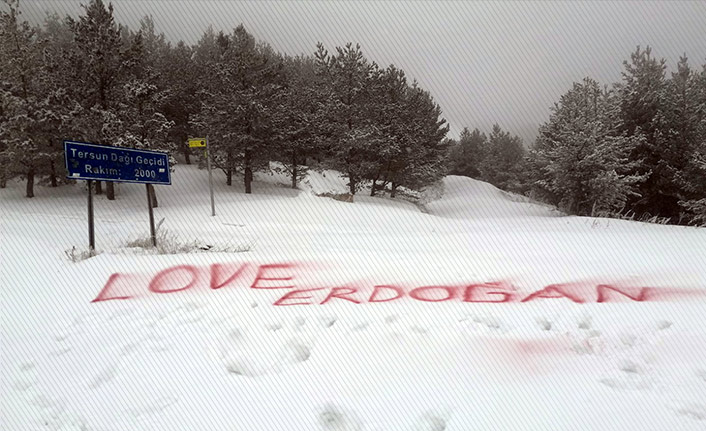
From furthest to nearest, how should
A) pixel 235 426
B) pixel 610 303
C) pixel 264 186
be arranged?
pixel 264 186 < pixel 610 303 < pixel 235 426

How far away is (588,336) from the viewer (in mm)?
3295

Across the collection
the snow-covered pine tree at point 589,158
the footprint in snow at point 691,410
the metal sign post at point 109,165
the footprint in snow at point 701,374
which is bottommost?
the footprint in snow at point 691,410

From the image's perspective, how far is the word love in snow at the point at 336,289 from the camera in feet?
13.7

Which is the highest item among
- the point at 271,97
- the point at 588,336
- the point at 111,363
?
the point at 271,97

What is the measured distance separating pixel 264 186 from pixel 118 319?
22.9 metres

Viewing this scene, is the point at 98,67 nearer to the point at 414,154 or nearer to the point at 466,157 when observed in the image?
the point at 414,154

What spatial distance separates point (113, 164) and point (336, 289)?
532 centimetres

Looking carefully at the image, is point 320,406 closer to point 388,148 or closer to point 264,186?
point 388,148

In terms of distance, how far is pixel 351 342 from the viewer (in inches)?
131

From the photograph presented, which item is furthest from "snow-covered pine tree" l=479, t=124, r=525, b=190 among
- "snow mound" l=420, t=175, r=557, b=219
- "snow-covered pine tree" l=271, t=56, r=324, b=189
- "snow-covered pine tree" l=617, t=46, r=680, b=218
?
"snow-covered pine tree" l=271, t=56, r=324, b=189

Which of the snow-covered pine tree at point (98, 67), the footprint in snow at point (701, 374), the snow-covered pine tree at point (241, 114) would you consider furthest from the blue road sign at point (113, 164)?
the snow-covered pine tree at point (241, 114)

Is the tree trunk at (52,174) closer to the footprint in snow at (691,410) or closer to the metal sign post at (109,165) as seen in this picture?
the metal sign post at (109,165)

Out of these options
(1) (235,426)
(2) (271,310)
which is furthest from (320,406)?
(2) (271,310)

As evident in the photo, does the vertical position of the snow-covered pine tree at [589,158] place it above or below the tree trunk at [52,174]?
above
